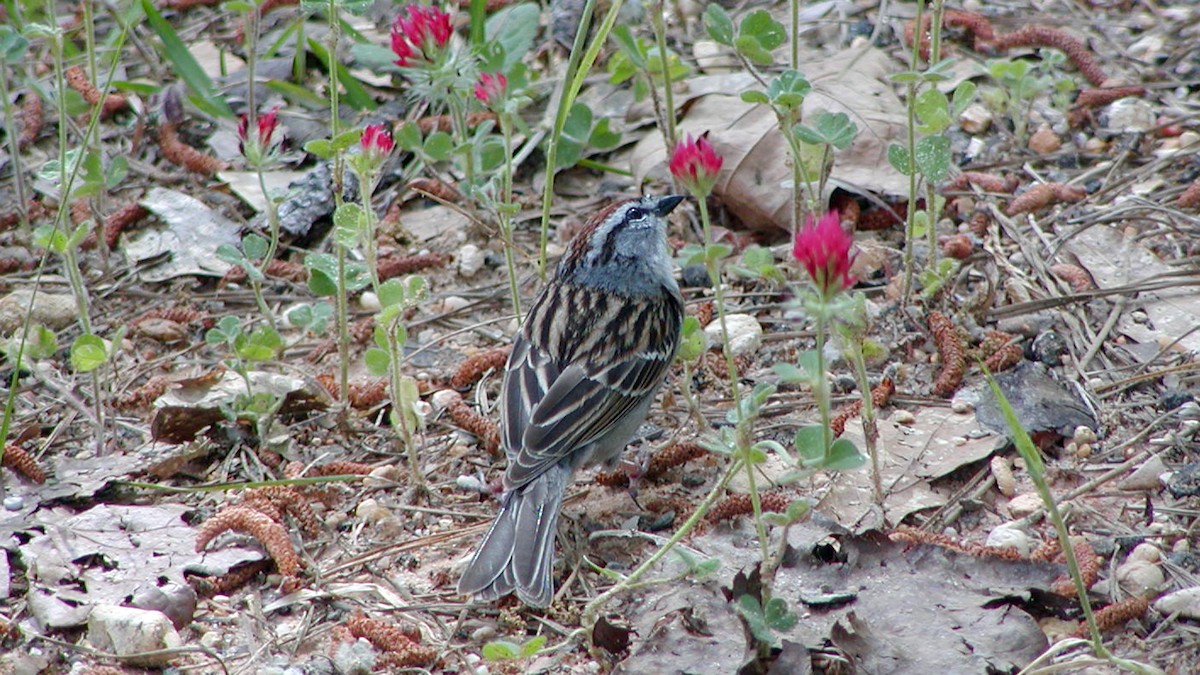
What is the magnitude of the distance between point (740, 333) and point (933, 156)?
3.79 ft

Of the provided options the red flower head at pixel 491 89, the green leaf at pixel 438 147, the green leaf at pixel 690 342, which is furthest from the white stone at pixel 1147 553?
the green leaf at pixel 438 147

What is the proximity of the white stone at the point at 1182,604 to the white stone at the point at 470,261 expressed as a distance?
3.46 meters

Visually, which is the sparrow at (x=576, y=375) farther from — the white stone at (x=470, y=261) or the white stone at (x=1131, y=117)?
the white stone at (x=1131, y=117)

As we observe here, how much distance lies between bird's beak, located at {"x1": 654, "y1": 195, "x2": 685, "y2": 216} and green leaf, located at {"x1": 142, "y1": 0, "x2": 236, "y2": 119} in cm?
289

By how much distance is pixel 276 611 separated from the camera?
4.25m

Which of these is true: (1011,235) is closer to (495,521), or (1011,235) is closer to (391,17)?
(495,521)

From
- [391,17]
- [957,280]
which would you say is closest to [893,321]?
[957,280]

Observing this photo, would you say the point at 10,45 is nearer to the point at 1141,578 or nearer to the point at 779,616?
the point at 779,616

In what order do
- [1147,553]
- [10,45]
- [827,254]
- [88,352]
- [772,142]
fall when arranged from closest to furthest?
[827,254], [1147,553], [88,352], [10,45], [772,142]

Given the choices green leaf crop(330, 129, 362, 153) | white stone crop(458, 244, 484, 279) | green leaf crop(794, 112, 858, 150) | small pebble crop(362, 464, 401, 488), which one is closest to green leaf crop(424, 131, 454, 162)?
white stone crop(458, 244, 484, 279)

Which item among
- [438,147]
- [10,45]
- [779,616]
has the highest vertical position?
[10,45]

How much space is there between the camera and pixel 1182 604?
3768mm

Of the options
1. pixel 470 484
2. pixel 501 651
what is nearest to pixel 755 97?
pixel 470 484

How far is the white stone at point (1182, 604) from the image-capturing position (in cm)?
375
